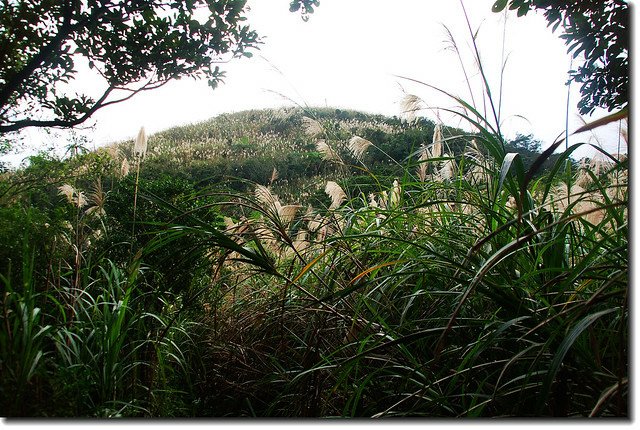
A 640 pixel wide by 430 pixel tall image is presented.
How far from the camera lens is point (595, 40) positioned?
1965mm

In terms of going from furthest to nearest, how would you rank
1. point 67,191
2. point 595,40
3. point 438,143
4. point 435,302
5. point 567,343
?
point 438,143, point 595,40, point 67,191, point 435,302, point 567,343

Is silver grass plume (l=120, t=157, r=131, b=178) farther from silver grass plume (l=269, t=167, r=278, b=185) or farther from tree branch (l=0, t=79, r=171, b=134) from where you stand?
silver grass plume (l=269, t=167, r=278, b=185)

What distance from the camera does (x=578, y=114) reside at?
200 centimetres

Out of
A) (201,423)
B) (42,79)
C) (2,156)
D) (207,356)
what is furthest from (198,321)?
(42,79)

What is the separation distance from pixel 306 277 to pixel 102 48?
119cm

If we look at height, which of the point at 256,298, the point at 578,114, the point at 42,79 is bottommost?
the point at 256,298

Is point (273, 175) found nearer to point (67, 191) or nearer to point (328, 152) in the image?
point (328, 152)

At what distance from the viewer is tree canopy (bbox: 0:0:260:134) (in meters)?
1.79

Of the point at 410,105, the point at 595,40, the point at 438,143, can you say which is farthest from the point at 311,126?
the point at 595,40

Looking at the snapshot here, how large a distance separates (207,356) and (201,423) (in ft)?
1.33

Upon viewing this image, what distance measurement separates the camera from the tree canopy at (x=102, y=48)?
179cm

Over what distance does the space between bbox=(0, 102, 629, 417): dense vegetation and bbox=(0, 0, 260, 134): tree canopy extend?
0.19 metres

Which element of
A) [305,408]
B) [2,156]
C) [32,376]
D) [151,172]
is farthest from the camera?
[151,172]

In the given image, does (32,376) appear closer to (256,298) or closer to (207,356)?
(207,356)
